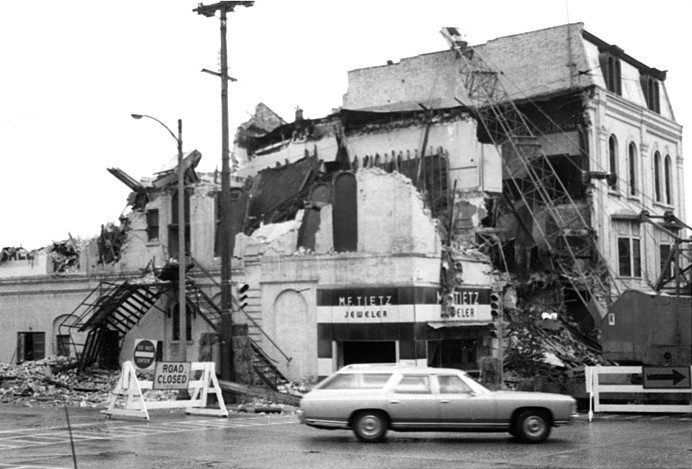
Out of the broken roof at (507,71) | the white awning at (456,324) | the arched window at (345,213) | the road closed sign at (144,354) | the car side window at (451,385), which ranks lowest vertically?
the car side window at (451,385)

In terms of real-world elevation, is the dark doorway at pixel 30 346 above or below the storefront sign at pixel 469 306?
below

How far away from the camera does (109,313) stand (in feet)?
125

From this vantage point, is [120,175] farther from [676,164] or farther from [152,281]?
[676,164]

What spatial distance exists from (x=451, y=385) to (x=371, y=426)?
1.68 m

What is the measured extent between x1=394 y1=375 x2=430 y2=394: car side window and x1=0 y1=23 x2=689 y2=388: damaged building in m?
9.89

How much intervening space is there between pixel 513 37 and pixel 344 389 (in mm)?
32356

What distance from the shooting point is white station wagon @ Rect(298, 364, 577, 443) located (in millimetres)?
18000

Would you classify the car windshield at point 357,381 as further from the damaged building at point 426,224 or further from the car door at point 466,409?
the damaged building at point 426,224

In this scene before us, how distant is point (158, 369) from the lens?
2495cm

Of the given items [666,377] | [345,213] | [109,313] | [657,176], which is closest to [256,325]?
[345,213]

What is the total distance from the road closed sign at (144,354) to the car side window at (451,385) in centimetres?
887

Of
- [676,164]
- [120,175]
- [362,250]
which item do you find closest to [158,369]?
[362,250]

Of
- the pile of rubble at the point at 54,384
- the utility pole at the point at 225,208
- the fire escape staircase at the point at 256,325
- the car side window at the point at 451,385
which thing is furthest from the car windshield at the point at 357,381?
the fire escape staircase at the point at 256,325

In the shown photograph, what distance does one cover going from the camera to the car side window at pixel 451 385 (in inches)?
723
